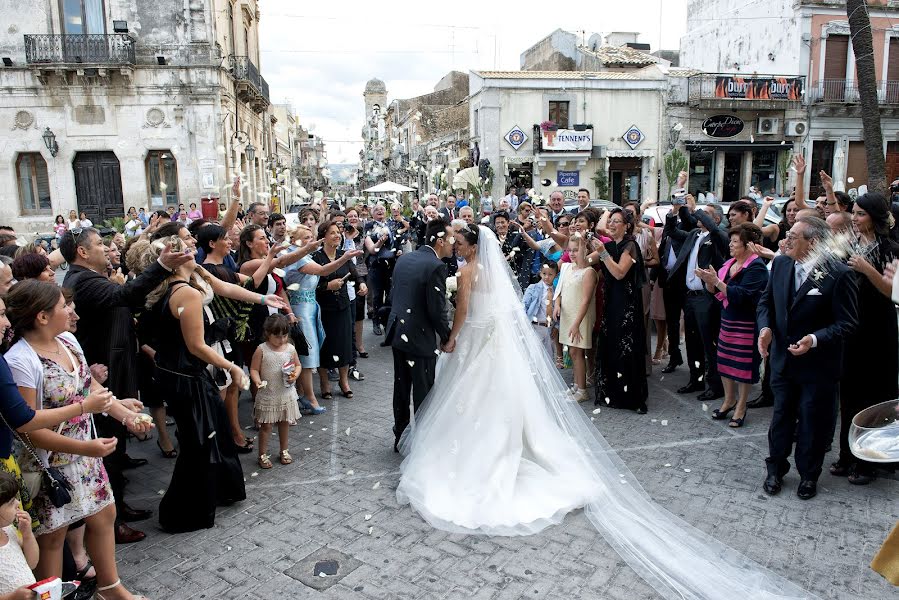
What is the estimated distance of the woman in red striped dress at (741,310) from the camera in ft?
19.3

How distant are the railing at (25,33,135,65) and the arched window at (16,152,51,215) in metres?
3.53

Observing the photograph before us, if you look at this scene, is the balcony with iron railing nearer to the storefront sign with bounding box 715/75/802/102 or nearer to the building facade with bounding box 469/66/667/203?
the storefront sign with bounding box 715/75/802/102

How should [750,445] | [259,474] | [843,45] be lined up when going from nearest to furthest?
[259,474], [750,445], [843,45]

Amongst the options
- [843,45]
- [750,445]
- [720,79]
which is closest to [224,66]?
[720,79]

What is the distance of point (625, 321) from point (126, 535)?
4731mm

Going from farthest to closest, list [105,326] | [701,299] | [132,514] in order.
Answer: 1. [701,299]
2. [132,514]
3. [105,326]

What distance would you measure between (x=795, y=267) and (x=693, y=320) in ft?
8.06

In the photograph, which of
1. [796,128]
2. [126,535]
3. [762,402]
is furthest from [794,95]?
[126,535]

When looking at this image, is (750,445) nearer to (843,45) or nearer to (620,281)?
(620,281)

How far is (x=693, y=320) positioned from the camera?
274 inches

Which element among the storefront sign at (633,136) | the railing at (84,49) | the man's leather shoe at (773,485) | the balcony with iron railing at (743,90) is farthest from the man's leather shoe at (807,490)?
the balcony with iron railing at (743,90)

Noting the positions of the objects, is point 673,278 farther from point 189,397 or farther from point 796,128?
point 796,128

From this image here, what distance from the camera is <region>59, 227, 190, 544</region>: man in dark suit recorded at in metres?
4.08

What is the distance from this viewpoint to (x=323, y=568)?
12.4 ft
